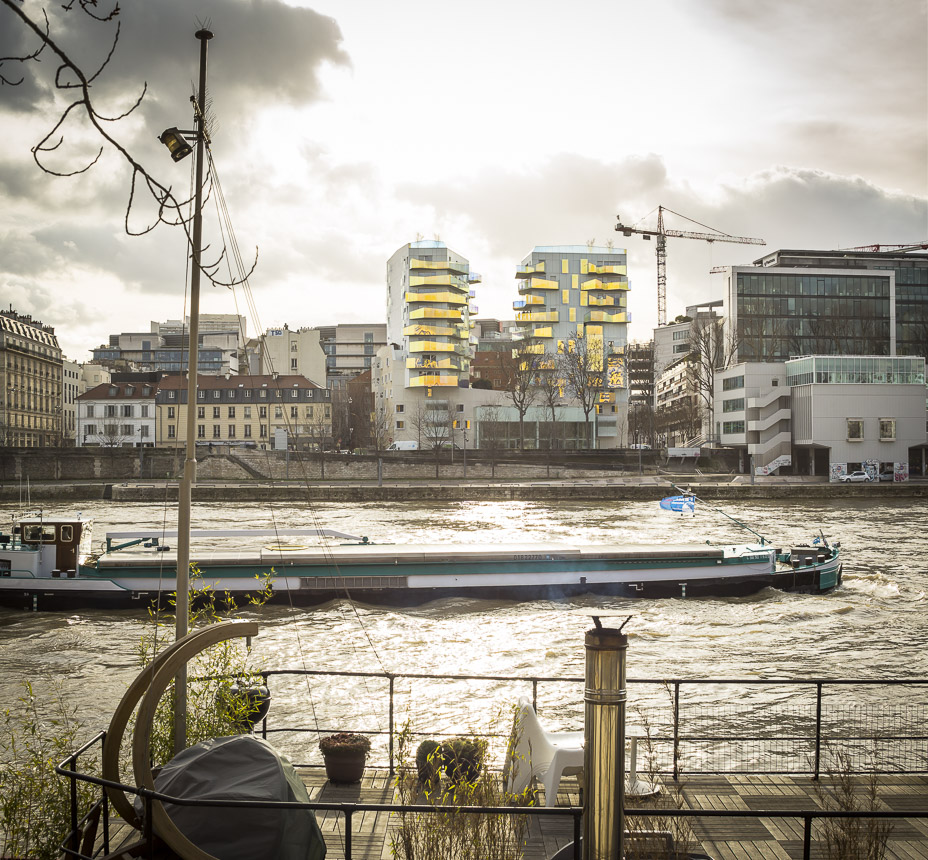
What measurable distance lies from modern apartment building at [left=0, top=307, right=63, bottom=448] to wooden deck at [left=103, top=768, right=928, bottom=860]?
10385cm

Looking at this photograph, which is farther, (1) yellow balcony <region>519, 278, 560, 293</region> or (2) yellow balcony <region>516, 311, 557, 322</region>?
(2) yellow balcony <region>516, 311, 557, 322</region>

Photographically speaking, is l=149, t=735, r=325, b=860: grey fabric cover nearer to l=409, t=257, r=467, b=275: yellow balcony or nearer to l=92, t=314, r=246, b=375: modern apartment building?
l=409, t=257, r=467, b=275: yellow balcony

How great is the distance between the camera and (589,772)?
4.73 metres

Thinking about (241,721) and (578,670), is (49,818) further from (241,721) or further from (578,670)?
(578,670)

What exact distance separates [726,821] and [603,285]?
108291 millimetres

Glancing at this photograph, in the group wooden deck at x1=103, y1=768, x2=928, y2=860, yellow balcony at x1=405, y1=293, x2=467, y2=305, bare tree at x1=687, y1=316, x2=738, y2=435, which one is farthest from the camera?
yellow balcony at x1=405, y1=293, x2=467, y2=305

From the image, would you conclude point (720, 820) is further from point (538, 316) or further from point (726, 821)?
point (538, 316)

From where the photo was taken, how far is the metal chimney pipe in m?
4.57

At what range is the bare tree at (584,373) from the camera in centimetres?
9800

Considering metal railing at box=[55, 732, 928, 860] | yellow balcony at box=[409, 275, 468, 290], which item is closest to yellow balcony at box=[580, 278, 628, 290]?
yellow balcony at box=[409, 275, 468, 290]

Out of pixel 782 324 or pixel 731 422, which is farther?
pixel 782 324

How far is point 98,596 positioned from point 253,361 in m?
115

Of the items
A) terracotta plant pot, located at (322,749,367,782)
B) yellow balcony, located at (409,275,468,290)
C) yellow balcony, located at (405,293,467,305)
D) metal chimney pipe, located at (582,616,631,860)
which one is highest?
yellow balcony, located at (409,275,468,290)

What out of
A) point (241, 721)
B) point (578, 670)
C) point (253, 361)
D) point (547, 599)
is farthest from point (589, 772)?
point (253, 361)
